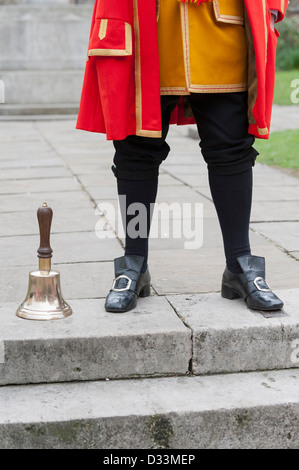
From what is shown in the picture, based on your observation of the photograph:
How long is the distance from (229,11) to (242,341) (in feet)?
3.61

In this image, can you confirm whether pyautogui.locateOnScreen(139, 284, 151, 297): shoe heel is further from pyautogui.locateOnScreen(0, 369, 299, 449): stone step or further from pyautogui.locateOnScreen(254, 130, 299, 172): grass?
pyautogui.locateOnScreen(254, 130, 299, 172): grass

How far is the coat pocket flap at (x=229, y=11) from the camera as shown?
253 cm

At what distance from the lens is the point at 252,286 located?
2715 mm

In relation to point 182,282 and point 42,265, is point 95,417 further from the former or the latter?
point 182,282

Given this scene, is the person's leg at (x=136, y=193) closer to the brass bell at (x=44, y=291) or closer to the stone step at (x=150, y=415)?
the brass bell at (x=44, y=291)

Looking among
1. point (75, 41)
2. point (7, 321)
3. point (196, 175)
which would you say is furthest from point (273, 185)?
point (75, 41)

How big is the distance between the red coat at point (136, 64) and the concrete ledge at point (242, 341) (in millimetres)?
638

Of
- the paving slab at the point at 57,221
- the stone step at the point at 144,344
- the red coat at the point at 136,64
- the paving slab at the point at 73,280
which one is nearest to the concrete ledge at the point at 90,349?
the stone step at the point at 144,344

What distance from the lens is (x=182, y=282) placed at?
3.13 metres

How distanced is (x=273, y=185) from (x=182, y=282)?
2.61m

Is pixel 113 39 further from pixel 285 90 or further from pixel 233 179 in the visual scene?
pixel 285 90

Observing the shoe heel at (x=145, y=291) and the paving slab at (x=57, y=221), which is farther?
the paving slab at (x=57, y=221)

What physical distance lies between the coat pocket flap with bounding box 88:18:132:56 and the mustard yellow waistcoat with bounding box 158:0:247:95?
138 mm

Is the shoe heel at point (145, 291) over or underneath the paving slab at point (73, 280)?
over
